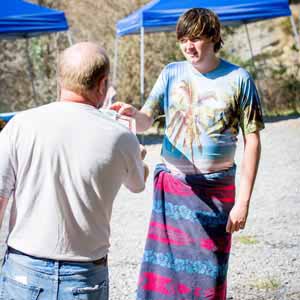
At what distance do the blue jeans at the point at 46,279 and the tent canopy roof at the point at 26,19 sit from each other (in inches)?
377

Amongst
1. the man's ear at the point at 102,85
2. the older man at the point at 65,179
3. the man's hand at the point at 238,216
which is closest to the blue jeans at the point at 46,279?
the older man at the point at 65,179

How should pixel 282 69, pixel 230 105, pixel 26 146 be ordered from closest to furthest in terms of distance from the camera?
pixel 26 146, pixel 230 105, pixel 282 69

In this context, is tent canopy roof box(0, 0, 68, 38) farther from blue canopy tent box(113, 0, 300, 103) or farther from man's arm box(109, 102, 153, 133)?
man's arm box(109, 102, 153, 133)

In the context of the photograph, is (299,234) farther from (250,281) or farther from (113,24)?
(113,24)

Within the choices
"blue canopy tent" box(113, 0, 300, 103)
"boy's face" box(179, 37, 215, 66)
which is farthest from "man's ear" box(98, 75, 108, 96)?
"blue canopy tent" box(113, 0, 300, 103)

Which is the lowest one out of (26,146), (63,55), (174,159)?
(174,159)

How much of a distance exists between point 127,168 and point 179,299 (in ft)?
3.64

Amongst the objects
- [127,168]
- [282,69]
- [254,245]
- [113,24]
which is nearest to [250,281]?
[254,245]

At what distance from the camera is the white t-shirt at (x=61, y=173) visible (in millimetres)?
2109

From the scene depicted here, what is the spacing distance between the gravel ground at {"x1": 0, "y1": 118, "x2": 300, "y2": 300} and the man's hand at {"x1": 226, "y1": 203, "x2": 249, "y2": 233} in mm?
1339

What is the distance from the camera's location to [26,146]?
6.89ft

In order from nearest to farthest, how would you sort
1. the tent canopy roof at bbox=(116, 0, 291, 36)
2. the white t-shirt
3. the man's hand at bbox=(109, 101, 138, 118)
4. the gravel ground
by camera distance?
the white t-shirt → the man's hand at bbox=(109, 101, 138, 118) → the gravel ground → the tent canopy roof at bbox=(116, 0, 291, 36)

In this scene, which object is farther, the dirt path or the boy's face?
the dirt path

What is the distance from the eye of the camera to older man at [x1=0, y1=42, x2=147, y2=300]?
2.12 m
